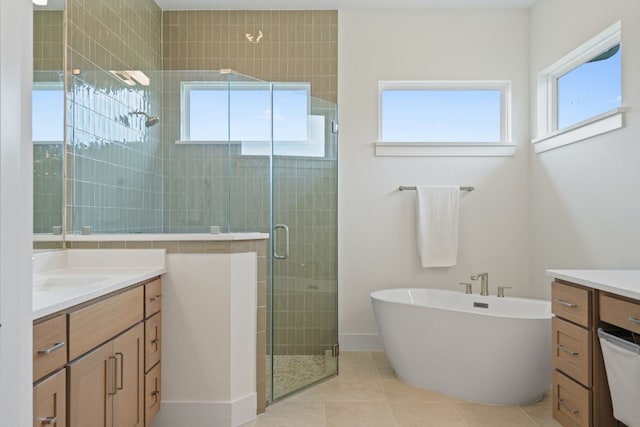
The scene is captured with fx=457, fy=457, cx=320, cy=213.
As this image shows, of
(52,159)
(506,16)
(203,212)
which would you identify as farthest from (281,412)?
(506,16)

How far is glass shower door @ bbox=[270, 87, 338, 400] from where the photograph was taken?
2.85 meters

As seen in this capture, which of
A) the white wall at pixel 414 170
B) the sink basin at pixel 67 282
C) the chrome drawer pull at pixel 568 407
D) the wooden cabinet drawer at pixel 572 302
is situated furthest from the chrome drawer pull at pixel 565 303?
the sink basin at pixel 67 282

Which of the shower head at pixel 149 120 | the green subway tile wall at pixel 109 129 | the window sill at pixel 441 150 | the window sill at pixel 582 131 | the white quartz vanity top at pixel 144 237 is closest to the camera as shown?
the white quartz vanity top at pixel 144 237

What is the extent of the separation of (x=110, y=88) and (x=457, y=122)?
8.65 ft

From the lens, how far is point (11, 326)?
3.06 ft

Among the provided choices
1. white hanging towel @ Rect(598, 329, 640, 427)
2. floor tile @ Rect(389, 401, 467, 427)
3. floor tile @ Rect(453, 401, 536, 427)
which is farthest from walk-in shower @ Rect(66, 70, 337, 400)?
white hanging towel @ Rect(598, 329, 640, 427)

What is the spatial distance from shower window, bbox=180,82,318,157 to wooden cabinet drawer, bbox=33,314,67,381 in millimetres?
1572

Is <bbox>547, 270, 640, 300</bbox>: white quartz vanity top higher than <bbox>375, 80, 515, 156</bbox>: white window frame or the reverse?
the reverse

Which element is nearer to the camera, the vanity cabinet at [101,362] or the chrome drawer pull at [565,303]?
the vanity cabinet at [101,362]

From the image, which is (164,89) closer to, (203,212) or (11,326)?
(203,212)

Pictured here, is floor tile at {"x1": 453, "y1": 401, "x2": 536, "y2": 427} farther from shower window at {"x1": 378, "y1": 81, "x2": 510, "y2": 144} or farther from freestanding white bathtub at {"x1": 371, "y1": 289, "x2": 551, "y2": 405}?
shower window at {"x1": 378, "y1": 81, "x2": 510, "y2": 144}

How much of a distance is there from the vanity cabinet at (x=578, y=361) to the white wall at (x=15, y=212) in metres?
2.07

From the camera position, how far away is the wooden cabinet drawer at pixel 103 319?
1.47 m

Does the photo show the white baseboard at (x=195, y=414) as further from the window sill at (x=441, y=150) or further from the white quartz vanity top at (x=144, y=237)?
Answer: the window sill at (x=441, y=150)
